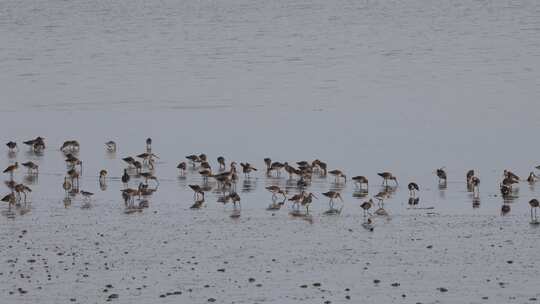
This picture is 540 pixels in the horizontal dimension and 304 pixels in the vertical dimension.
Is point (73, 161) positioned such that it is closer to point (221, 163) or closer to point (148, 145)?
point (221, 163)

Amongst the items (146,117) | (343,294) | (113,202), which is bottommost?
(343,294)

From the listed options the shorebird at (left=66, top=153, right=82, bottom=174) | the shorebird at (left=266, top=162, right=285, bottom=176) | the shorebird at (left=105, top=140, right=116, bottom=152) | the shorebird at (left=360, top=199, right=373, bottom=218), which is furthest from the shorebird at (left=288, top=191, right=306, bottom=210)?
the shorebird at (left=105, top=140, right=116, bottom=152)

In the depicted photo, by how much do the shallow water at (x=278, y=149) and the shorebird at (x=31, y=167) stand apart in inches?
10.0

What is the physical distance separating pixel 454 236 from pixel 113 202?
25.9ft

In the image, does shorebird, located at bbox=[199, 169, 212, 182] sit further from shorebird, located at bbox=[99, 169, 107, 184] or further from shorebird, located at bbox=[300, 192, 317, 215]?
shorebird, located at bbox=[300, 192, 317, 215]

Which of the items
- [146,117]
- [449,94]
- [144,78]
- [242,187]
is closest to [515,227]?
[242,187]

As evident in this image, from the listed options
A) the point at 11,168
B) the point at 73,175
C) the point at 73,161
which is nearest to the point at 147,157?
the point at 73,161

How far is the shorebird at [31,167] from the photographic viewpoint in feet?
100

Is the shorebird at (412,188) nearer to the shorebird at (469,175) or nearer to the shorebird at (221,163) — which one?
the shorebird at (469,175)

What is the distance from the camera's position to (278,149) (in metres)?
34.6

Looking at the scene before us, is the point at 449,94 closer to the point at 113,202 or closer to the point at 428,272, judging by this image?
the point at 113,202

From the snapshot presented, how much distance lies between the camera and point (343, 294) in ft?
62.6

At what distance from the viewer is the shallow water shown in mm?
20109

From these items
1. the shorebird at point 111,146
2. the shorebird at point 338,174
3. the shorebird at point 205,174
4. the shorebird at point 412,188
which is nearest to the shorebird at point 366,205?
the shorebird at point 412,188
